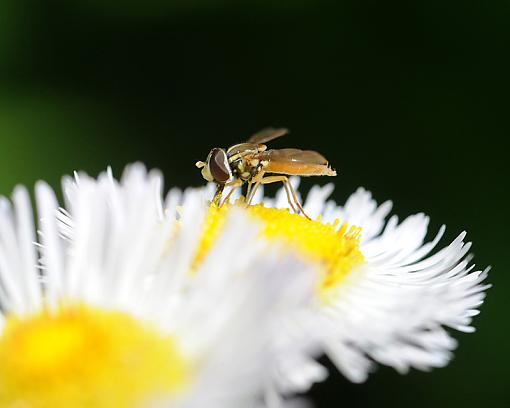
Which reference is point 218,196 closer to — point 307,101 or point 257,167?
point 257,167

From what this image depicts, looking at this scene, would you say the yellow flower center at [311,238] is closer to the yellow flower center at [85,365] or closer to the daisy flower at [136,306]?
the daisy flower at [136,306]

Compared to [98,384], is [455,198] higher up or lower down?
higher up

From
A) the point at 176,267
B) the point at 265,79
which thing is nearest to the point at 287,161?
the point at 176,267

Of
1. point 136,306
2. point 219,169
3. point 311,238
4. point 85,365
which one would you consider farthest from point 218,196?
point 85,365

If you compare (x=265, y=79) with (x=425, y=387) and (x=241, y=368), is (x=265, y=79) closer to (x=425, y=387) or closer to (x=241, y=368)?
(x=425, y=387)

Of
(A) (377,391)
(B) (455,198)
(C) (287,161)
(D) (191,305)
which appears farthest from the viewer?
(B) (455,198)

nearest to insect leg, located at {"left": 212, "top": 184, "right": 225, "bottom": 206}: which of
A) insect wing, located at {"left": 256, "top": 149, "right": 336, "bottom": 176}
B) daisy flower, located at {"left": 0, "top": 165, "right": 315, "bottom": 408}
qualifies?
insect wing, located at {"left": 256, "top": 149, "right": 336, "bottom": 176}

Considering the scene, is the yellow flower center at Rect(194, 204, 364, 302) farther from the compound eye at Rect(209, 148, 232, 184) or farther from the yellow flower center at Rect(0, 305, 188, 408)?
the yellow flower center at Rect(0, 305, 188, 408)
